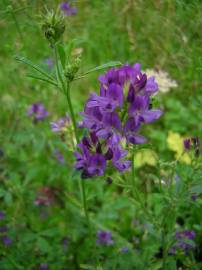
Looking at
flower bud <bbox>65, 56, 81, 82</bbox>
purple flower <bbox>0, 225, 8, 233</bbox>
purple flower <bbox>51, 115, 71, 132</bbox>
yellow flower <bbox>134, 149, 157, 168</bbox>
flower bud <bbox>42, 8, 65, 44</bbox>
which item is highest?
flower bud <bbox>42, 8, 65, 44</bbox>

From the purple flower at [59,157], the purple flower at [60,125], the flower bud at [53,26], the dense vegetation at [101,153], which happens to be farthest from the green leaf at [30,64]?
the purple flower at [59,157]

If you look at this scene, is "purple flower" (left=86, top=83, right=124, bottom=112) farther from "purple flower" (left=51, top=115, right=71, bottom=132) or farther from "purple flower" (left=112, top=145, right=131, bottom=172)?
"purple flower" (left=51, top=115, right=71, bottom=132)

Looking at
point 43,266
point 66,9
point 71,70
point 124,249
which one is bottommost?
point 43,266

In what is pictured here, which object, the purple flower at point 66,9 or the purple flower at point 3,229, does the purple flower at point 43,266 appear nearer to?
the purple flower at point 3,229

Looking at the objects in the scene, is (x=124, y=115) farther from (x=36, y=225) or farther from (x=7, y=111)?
(x=7, y=111)

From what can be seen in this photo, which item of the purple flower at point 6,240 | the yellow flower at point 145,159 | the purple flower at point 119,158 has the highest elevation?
the purple flower at point 119,158

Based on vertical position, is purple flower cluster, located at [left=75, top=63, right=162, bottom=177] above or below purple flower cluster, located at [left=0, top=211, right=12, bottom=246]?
above


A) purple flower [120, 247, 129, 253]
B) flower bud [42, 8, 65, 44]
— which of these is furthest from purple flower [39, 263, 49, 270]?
flower bud [42, 8, 65, 44]

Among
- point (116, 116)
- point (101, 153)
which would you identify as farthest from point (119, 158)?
point (116, 116)

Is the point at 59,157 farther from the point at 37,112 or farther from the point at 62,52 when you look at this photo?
the point at 62,52

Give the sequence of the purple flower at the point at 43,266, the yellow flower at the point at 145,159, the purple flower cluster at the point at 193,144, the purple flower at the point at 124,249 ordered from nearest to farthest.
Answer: the purple flower cluster at the point at 193,144 → the purple flower at the point at 124,249 → the purple flower at the point at 43,266 → the yellow flower at the point at 145,159
